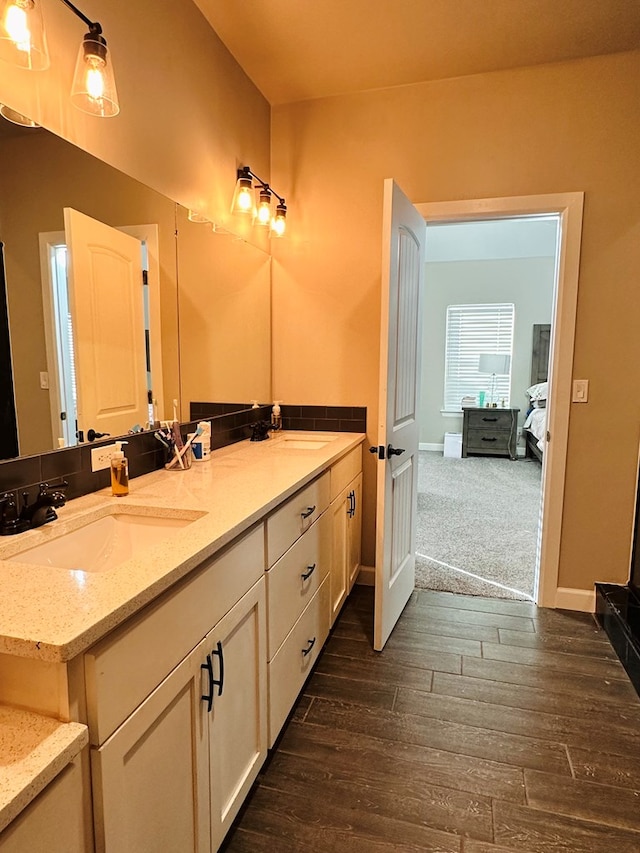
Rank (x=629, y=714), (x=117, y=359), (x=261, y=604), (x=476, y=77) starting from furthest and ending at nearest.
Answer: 1. (x=476, y=77)
2. (x=629, y=714)
3. (x=117, y=359)
4. (x=261, y=604)

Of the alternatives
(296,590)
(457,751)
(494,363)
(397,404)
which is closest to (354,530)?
(397,404)

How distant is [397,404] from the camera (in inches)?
88.3

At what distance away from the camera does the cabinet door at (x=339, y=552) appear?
221 centimetres

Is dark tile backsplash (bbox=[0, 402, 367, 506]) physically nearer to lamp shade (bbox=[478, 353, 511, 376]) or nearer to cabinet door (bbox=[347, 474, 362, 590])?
cabinet door (bbox=[347, 474, 362, 590])

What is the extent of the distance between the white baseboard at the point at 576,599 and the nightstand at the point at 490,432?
165 inches

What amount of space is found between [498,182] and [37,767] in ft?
9.23

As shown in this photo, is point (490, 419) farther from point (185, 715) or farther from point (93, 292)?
point (185, 715)

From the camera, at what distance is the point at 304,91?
105 inches

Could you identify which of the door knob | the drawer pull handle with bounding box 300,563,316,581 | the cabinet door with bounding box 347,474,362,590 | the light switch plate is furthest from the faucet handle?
the light switch plate

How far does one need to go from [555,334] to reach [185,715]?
7.61 ft

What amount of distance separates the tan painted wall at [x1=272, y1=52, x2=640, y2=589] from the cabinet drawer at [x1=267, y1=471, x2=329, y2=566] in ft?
3.15

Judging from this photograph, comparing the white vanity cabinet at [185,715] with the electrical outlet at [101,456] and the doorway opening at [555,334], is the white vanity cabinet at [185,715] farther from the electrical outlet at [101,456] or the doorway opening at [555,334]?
the doorway opening at [555,334]

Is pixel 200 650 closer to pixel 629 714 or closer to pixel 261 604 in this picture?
pixel 261 604

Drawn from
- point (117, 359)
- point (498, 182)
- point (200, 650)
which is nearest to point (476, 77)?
point (498, 182)
